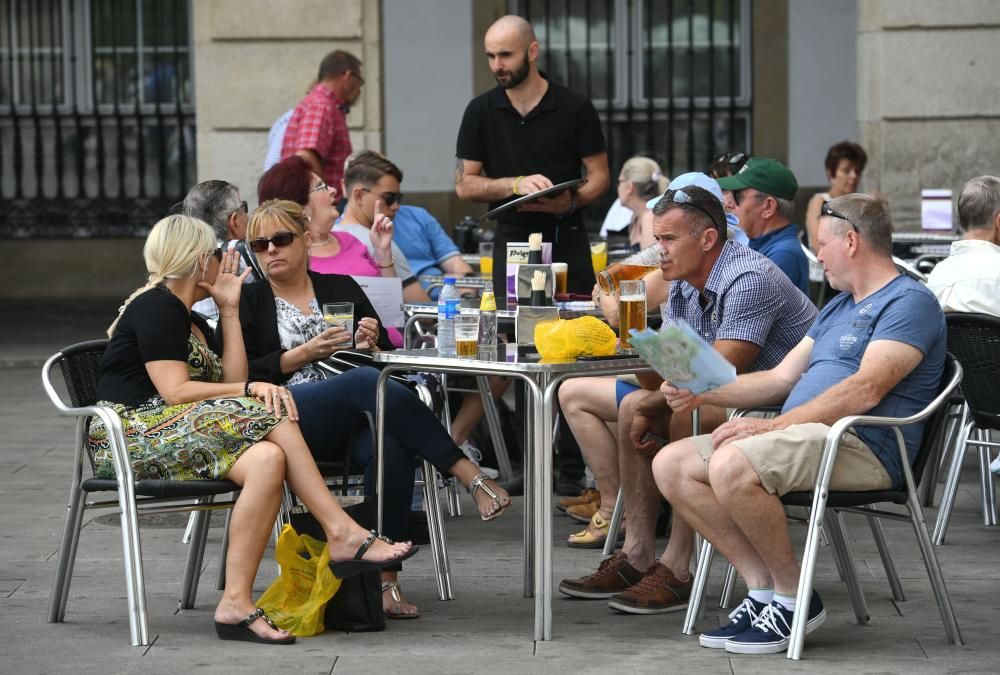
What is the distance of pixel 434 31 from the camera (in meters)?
14.1

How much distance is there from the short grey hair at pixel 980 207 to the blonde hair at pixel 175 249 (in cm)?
299

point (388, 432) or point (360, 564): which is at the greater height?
point (388, 432)

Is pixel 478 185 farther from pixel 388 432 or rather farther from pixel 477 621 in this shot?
pixel 477 621

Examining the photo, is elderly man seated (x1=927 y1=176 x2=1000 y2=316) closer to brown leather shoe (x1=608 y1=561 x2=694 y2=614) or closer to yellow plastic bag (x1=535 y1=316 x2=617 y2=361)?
brown leather shoe (x1=608 y1=561 x2=694 y2=614)

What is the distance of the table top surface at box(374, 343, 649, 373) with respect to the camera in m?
4.89

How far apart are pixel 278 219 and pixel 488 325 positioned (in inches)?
33.8

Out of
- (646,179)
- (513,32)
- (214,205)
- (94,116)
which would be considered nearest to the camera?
(214,205)

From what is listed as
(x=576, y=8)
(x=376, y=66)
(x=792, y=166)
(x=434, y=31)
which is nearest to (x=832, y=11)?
(x=792, y=166)

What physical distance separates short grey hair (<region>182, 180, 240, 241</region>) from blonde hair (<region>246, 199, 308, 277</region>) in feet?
2.93

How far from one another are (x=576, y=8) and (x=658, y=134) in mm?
1317

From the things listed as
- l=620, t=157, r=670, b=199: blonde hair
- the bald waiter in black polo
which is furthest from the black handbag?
l=620, t=157, r=670, b=199: blonde hair

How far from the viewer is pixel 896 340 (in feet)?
15.5

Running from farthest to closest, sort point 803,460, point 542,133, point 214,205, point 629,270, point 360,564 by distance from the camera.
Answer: point 542,133 < point 214,205 < point 629,270 < point 360,564 < point 803,460

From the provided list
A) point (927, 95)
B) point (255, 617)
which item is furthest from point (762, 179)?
point (927, 95)
